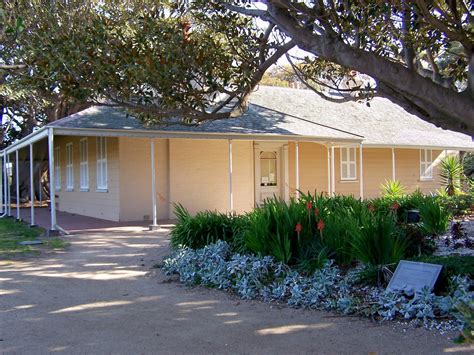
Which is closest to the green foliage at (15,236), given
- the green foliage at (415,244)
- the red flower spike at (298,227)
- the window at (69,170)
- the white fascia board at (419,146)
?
the window at (69,170)

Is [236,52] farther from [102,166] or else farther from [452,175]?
[452,175]

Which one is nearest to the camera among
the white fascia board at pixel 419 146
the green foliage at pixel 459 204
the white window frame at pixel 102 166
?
the green foliage at pixel 459 204

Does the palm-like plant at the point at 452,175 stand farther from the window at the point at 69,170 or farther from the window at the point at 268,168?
the window at the point at 69,170

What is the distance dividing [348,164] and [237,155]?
5.49 meters

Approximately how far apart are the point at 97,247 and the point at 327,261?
6251 mm

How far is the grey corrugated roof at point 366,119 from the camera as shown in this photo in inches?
830

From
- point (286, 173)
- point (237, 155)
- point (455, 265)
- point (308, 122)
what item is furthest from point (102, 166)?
point (455, 265)

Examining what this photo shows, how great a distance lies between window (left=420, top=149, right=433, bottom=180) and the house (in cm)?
5

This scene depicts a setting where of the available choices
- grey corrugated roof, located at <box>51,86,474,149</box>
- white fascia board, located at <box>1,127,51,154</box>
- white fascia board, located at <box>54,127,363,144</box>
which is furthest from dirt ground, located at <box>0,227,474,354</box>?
grey corrugated roof, located at <box>51,86,474,149</box>

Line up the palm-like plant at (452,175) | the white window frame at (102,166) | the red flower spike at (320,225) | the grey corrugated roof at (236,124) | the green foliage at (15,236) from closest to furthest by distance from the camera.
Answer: the red flower spike at (320,225), the green foliage at (15,236), the grey corrugated roof at (236,124), the white window frame at (102,166), the palm-like plant at (452,175)

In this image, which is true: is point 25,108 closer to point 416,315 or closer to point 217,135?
point 217,135

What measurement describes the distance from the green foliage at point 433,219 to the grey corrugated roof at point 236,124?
6.51m

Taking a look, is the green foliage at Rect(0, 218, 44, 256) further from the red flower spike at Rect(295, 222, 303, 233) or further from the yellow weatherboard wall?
the red flower spike at Rect(295, 222, 303, 233)

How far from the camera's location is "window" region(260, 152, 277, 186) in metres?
19.3
